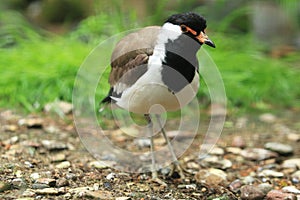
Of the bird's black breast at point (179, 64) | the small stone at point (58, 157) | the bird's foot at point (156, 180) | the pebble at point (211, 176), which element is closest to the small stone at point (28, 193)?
the small stone at point (58, 157)

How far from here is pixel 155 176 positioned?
2945mm

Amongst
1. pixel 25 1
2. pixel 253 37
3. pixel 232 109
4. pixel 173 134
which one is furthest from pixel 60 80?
pixel 25 1

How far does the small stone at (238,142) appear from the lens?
3614mm

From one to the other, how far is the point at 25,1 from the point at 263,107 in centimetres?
482

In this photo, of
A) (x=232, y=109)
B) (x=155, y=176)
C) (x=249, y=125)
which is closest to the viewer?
(x=155, y=176)

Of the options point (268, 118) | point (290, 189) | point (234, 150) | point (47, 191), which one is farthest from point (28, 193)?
point (268, 118)

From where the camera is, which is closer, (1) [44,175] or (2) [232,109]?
(1) [44,175]

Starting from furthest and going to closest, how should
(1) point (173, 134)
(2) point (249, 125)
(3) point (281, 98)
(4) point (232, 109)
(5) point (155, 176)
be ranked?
1. (3) point (281, 98)
2. (4) point (232, 109)
3. (2) point (249, 125)
4. (1) point (173, 134)
5. (5) point (155, 176)

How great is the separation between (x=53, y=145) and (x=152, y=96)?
986 mm

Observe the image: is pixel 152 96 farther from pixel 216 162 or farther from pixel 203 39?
pixel 216 162

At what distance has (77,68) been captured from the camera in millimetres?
4426

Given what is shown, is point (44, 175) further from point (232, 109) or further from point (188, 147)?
point (232, 109)

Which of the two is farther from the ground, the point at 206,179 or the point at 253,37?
the point at 253,37

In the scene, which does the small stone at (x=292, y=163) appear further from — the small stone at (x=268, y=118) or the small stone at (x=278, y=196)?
the small stone at (x=268, y=118)
